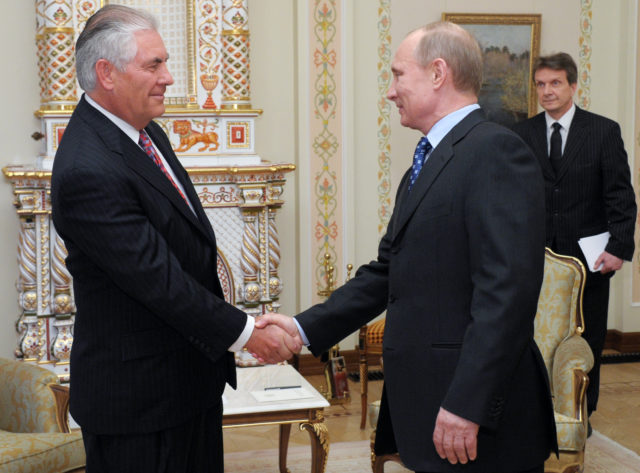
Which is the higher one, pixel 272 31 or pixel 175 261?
pixel 272 31

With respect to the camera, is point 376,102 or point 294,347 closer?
point 294,347

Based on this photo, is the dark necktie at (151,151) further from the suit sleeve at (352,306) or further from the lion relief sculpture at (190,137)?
the lion relief sculpture at (190,137)

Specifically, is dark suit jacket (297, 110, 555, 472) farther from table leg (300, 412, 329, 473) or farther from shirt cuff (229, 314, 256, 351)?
table leg (300, 412, 329, 473)

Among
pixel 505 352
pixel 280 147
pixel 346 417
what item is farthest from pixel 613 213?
pixel 505 352

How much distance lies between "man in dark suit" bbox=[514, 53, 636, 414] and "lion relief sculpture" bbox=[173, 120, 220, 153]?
2040 mm

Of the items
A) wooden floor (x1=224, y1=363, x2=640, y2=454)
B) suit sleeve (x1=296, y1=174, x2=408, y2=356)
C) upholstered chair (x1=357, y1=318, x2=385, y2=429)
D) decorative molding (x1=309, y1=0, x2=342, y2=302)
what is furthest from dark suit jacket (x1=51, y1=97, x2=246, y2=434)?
decorative molding (x1=309, y1=0, x2=342, y2=302)

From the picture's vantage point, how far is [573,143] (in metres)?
4.95

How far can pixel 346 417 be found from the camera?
539 cm

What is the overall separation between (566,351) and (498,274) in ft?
7.36

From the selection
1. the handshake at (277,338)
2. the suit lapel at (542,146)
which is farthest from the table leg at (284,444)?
the suit lapel at (542,146)

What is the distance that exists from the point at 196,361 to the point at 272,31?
4168 mm

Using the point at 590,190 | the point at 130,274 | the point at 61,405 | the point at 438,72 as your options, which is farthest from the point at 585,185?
the point at 130,274

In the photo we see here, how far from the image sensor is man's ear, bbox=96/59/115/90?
2.40 metres

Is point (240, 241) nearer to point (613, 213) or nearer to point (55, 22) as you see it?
point (55, 22)
